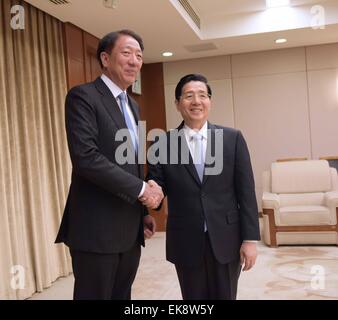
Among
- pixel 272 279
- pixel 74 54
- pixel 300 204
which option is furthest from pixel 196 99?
pixel 300 204

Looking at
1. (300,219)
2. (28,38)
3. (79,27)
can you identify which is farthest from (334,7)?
(28,38)

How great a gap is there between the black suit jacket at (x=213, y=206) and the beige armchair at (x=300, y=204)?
2965 millimetres

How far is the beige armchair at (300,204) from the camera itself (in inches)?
173

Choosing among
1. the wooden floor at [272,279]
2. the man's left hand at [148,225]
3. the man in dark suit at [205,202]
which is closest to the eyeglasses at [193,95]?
the man in dark suit at [205,202]

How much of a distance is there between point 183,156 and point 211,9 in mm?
3779

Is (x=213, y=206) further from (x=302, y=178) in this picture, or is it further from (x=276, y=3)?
(x=276, y=3)

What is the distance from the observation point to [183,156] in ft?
5.54

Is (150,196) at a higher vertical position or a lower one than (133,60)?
lower

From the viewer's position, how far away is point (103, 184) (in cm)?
141

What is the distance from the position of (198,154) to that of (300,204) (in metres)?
3.46

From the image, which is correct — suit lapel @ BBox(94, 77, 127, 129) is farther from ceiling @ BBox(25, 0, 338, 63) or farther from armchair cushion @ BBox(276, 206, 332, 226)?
armchair cushion @ BBox(276, 206, 332, 226)

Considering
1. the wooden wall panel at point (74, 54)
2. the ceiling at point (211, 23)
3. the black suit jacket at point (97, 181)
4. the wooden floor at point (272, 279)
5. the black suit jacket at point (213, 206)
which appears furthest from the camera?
the wooden wall panel at point (74, 54)

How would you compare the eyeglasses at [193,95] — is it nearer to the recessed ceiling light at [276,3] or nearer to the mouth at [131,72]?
the mouth at [131,72]

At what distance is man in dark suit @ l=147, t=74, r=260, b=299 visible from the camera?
64.4 inches
